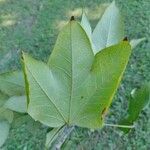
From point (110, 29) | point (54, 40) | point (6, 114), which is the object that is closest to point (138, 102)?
point (110, 29)

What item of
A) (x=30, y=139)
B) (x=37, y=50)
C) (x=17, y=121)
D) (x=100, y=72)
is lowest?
(x=30, y=139)

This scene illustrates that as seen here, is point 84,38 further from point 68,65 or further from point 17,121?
point 17,121

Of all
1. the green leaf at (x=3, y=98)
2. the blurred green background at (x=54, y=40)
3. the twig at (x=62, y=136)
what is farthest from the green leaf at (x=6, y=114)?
the blurred green background at (x=54, y=40)

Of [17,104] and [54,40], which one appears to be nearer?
[17,104]

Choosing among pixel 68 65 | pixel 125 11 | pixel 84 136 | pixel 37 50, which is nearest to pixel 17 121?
pixel 68 65

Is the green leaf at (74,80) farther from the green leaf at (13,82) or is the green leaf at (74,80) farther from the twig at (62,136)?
the green leaf at (13,82)

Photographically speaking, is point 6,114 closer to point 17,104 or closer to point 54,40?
point 17,104

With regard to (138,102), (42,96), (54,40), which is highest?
(42,96)
